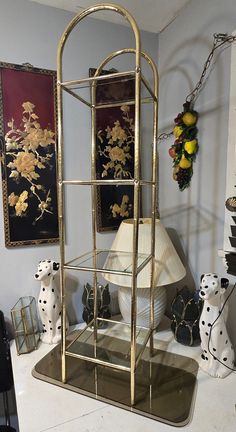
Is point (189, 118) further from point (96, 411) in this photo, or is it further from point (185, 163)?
point (96, 411)

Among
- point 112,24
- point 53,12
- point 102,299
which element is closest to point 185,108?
point 112,24

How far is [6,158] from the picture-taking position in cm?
113

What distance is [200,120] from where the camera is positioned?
114cm

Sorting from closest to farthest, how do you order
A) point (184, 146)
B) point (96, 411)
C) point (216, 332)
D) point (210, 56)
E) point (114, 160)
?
point (96, 411)
point (216, 332)
point (210, 56)
point (184, 146)
point (114, 160)

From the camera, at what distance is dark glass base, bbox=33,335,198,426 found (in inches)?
31.9

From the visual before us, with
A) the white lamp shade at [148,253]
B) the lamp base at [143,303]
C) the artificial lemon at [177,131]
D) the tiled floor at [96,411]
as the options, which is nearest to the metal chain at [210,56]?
the artificial lemon at [177,131]

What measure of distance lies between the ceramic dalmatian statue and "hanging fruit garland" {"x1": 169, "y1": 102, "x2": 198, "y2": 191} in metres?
0.65

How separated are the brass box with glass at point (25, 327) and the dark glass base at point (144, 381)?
10 centimetres

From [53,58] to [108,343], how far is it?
3.97 feet

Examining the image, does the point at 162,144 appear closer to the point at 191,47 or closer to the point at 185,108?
the point at 185,108

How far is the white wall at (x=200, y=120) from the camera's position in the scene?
1.04 meters

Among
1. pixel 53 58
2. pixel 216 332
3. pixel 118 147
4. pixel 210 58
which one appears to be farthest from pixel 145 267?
pixel 53 58

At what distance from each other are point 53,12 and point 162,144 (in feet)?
2.38

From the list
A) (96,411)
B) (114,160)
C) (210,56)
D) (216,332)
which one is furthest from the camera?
(114,160)
